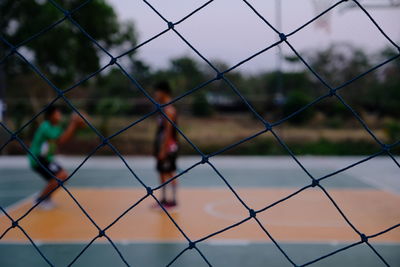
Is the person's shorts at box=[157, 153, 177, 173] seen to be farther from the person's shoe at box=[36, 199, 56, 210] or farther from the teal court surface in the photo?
the person's shoe at box=[36, 199, 56, 210]

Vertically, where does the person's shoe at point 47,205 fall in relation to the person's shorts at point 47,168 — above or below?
below

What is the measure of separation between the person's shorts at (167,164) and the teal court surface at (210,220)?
432mm

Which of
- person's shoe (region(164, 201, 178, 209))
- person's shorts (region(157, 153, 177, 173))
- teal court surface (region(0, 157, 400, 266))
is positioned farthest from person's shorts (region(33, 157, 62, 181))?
person's shoe (region(164, 201, 178, 209))

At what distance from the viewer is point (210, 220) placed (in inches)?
166

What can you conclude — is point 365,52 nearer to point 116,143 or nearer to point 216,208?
point 116,143

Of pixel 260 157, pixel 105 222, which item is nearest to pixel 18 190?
pixel 105 222

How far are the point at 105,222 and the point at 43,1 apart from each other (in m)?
7.59

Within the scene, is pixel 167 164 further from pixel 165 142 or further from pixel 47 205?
pixel 47 205

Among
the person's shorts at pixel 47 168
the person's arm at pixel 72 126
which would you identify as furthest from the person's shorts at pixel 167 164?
the person's shorts at pixel 47 168

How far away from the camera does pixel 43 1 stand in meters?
10.2

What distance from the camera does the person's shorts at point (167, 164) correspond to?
4492 millimetres

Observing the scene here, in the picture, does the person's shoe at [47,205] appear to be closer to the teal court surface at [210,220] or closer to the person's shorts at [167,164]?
the teal court surface at [210,220]

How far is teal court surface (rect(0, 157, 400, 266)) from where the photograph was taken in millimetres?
3172

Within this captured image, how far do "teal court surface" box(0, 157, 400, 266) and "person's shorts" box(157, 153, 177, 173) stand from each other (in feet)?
1.42
